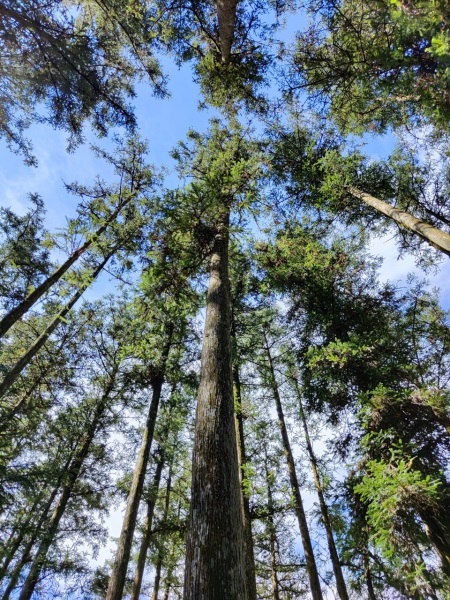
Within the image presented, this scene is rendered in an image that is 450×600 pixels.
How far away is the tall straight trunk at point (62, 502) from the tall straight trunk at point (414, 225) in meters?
9.87

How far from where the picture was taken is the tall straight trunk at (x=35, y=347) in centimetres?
774

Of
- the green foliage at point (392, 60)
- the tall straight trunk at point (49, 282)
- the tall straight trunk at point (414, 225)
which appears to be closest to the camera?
the green foliage at point (392, 60)

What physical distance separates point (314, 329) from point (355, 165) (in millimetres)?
4913

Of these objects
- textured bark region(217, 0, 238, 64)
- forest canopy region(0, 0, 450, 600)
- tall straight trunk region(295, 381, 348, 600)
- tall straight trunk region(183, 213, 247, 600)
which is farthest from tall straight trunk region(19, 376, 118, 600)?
textured bark region(217, 0, 238, 64)

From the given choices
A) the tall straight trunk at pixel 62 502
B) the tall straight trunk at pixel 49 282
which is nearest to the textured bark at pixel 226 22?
the tall straight trunk at pixel 49 282

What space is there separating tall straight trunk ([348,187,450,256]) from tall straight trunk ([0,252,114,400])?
7.80 m

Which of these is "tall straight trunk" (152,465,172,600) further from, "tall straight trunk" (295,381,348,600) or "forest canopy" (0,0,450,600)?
"tall straight trunk" (295,381,348,600)

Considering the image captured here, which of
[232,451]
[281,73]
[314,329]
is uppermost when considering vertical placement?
[281,73]

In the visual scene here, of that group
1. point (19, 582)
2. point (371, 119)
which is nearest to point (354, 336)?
point (371, 119)

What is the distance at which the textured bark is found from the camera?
7.89 meters

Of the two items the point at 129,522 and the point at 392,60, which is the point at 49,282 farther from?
the point at 392,60

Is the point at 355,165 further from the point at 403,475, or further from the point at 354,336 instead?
the point at 403,475

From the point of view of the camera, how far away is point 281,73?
8766 millimetres

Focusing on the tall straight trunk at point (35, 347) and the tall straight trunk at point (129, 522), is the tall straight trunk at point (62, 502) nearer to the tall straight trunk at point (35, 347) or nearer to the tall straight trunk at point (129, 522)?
the tall straight trunk at point (129, 522)
